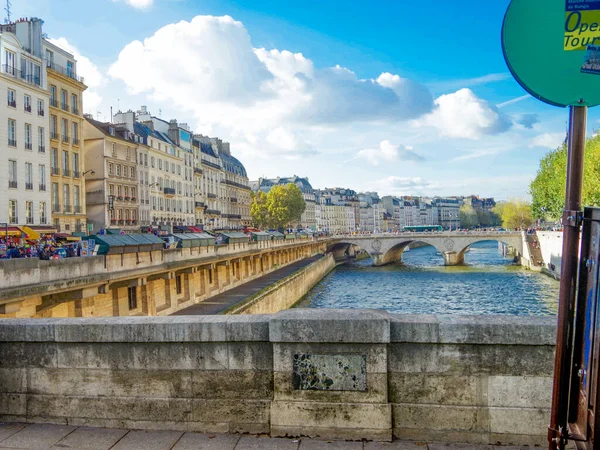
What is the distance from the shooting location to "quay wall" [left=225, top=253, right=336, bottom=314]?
3069 cm

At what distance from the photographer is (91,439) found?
4.58 m

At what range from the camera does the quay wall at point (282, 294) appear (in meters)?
30.7

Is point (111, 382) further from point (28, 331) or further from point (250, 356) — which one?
point (250, 356)

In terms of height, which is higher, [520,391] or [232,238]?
[520,391]

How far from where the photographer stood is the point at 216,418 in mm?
4699

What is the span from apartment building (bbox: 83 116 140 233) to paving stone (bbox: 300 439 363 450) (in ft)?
150

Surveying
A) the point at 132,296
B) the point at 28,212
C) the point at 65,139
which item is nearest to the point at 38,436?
the point at 132,296

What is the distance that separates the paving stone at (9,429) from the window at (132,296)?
20447 mm

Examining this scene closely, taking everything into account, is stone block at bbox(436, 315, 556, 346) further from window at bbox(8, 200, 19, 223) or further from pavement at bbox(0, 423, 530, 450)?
window at bbox(8, 200, 19, 223)

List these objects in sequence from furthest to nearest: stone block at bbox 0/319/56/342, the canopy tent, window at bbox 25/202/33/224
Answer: the canopy tent < window at bbox 25/202/33/224 < stone block at bbox 0/319/56/342

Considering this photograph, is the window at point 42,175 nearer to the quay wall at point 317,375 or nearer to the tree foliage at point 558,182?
the quay wall at point 317,375

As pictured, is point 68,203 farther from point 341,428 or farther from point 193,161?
point 341,428

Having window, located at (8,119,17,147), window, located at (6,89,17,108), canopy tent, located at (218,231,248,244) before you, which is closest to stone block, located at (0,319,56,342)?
window, located at (8,119,17,147)

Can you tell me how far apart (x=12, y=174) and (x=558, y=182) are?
50.6 meters
